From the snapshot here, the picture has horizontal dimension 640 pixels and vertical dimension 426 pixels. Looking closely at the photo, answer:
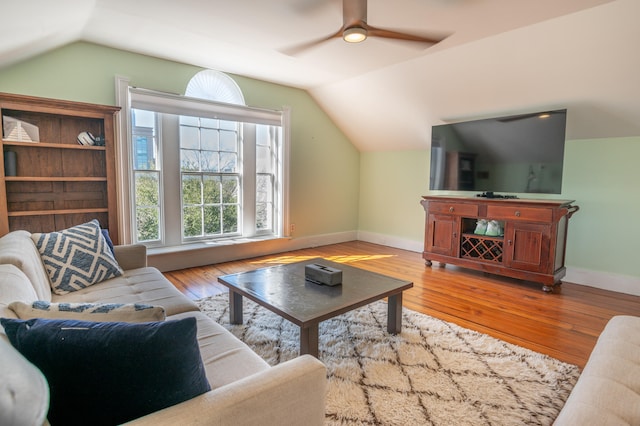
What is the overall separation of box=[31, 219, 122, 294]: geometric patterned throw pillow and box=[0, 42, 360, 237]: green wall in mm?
1789

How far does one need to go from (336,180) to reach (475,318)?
11.3 feet

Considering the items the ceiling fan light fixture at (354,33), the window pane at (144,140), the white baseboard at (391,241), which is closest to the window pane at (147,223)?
the window pane at (144,140)

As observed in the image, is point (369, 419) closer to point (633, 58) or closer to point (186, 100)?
point (633, 58)

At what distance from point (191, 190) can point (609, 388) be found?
4.15m

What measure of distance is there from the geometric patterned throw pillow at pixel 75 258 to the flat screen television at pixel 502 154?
12.3 feet

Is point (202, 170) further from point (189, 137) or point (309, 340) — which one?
point (309, 340)

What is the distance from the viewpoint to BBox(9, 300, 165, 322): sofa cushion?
102 centimetres

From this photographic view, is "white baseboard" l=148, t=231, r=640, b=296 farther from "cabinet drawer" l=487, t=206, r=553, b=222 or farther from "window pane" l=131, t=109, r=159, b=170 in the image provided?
"window pane" l=131, t=109, r=159, b=170

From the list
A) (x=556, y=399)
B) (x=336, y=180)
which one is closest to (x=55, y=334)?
(x=556, y=399)

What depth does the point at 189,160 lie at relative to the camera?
4242 mm

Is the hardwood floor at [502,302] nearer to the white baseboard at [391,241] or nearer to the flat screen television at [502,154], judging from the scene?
the white baseboard at [391,241]

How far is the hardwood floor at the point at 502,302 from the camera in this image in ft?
8.17

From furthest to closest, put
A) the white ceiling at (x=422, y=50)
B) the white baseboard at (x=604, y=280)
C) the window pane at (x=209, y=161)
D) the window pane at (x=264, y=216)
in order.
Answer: the window pane at (x=264, y=216)
the window pane at (x=209, y=161)
the white baseboard at (x=604, y=280)
the white ceiling at (x=422, y=50)

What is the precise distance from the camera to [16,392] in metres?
0.66
